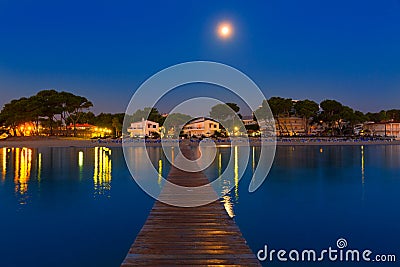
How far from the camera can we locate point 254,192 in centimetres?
1367

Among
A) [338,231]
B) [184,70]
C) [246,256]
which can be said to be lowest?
[338,231]

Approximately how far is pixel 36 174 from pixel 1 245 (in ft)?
35.9

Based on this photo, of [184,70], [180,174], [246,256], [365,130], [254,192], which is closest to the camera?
[246,256]

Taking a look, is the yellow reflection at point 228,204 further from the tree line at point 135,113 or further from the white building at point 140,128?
the white building at point 140,128

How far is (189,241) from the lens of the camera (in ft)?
19.0

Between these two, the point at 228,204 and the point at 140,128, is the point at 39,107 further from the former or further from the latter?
the point at 228,204

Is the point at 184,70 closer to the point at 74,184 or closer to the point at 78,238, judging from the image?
the point at 78,238

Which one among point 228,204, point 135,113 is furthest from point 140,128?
point 228,204

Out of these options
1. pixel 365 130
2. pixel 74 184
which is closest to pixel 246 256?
pixel 74 184

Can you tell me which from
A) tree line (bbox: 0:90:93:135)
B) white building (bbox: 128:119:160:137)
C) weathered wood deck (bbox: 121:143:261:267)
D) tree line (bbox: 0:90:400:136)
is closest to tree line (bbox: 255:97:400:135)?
tree line (bbox: 0:90:400:136)

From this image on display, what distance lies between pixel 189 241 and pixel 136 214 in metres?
4.99

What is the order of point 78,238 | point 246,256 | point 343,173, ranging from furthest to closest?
point 343,173 < point 78,238 < point 246,256

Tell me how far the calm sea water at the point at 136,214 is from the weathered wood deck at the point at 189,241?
44.1 inches

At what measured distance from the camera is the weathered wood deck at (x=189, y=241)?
5.00 meters
